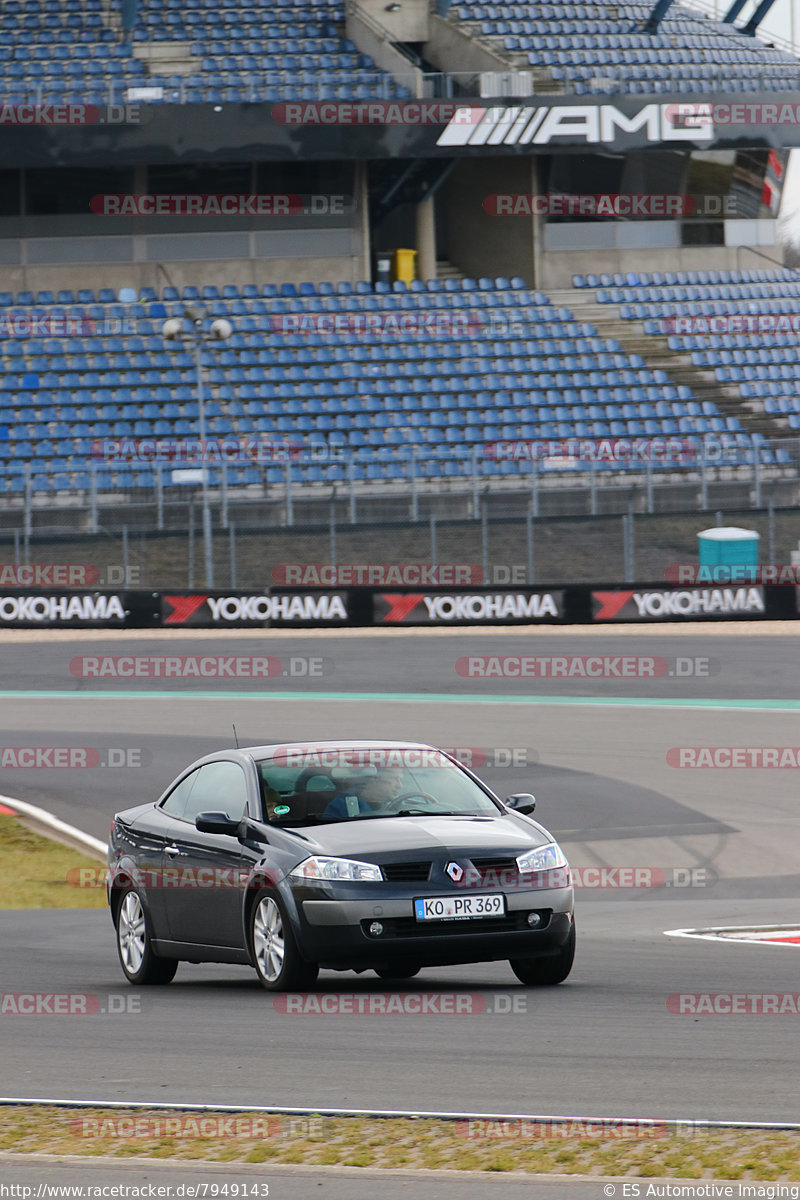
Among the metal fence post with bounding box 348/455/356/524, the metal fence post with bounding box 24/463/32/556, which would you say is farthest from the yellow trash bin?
the metal fence post with bounding box 24/463/32/556

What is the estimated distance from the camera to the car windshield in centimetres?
823

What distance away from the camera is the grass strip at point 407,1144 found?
4629 millimetres

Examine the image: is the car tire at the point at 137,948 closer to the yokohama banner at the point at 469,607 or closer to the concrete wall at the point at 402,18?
the yokohama banner at the point at 469,607

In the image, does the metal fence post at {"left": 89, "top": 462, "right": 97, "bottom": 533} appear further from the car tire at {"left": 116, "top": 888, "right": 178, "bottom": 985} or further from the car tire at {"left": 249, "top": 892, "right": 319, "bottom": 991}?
the car tire at {"left": 249, "top": 892, "right": 319, "bottom": 991}

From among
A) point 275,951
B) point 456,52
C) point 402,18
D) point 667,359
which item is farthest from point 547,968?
point 402,18

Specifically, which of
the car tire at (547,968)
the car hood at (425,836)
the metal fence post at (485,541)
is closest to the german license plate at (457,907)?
the car hood at (425,836)

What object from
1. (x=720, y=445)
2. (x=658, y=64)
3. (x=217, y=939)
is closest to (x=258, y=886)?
(x=217, y=939)

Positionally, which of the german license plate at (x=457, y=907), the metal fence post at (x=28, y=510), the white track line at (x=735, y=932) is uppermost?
the metal fence post at (x=28, y=510)

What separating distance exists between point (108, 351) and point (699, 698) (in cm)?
1754

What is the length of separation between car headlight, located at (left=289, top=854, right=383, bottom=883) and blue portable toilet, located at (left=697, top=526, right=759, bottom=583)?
2240 cm

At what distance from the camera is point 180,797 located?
9.11m

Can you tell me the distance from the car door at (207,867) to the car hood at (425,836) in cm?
56

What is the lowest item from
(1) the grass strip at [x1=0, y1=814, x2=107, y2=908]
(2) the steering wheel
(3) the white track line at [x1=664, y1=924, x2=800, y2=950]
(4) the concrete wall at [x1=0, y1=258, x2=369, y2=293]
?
(1) the grass strip at [x1=0, y1=814, x2=107, y2=908]

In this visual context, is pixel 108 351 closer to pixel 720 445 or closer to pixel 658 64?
pixel 720 445
